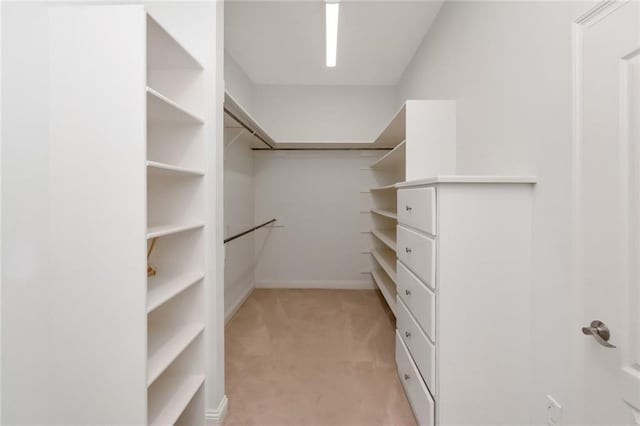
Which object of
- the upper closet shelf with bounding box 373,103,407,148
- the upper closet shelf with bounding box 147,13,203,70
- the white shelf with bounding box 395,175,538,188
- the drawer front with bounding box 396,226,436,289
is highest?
the upper closet shelf with bounding box 373,103,407,148

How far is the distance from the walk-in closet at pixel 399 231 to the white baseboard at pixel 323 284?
2.09m

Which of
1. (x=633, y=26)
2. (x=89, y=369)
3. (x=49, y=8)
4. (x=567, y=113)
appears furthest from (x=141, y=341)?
(x=633, y=26)

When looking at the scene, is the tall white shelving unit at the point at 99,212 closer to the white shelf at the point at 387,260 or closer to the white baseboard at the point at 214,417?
the white baseboard at the point at 214,417

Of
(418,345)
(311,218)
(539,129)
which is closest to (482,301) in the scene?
(418,345)

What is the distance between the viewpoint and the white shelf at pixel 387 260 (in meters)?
3.16

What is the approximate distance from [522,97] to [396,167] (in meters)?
2.60

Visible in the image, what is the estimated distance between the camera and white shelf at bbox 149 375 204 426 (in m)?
1.43

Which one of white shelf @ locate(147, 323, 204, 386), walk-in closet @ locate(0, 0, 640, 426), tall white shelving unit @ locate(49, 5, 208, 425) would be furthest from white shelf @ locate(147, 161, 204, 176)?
white shelf @ locate(147, 323, 204, 386)

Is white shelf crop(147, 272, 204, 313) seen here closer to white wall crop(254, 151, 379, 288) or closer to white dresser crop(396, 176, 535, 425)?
white dresser crop(396, 176, 535, 425)

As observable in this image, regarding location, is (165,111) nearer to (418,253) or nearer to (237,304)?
(418,253)

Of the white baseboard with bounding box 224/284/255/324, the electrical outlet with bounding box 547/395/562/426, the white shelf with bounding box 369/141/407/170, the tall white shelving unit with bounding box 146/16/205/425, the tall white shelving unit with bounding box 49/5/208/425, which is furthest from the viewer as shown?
the white baseboard with bounding box 224/284/255/324

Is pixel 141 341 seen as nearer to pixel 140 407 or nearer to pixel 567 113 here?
pixel 140 407

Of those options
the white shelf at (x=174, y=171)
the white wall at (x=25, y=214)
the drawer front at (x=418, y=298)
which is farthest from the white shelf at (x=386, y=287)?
the white wall at (x=25, y=214)

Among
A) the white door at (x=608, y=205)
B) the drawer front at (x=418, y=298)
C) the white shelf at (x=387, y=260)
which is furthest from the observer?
the white shelf at (x=387, y=260)
